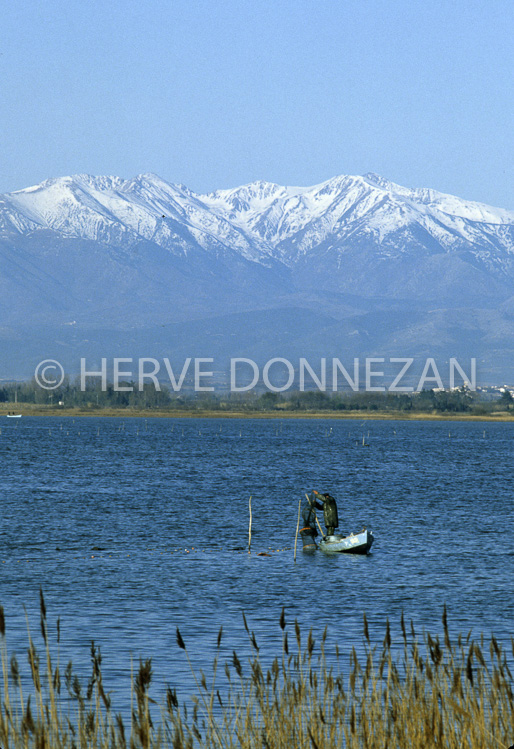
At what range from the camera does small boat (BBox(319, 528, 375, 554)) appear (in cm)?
4825

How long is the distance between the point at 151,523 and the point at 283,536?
30.7ft

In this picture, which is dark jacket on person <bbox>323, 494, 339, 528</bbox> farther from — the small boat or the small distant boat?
the small boat

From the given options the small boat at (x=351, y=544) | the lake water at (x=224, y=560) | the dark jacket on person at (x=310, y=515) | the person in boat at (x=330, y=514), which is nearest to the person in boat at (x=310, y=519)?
the dark jacket on person at (x=310, y=515)

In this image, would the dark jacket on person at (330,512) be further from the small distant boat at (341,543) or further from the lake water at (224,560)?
the lake water at (224,560)

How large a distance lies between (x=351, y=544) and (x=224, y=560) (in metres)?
6.73

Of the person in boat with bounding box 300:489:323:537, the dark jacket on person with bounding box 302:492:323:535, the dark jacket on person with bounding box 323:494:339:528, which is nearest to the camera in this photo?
the person in boat with bounding box 300:489:323:537

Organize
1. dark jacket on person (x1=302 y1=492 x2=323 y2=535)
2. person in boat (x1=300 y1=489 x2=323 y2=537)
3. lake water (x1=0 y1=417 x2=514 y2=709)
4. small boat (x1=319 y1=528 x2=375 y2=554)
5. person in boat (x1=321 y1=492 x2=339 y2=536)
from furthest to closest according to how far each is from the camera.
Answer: person in boat (x1=321 y1=492 x2=339 y2=536), dark jacket on person (x1=302 y1=492 x2=323 y2=535), person in boat (x1=300 y1=489 x2=323 y2=537), small boat (x1=319 y1=528 x2=375 y2=554), lake water (x1=0 y1=417 x2=514 y2=709)

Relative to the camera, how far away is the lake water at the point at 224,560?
29.4 m

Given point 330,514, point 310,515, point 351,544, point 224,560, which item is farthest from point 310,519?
point 224,560

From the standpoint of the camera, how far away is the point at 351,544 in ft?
160

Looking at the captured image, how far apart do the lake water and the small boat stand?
3.22ft

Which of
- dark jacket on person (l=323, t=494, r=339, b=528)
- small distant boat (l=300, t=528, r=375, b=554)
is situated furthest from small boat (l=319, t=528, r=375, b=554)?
dark jacket on person (l=323, t=494, r=339, b=528)

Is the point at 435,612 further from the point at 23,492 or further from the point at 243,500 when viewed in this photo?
the point at 23,492

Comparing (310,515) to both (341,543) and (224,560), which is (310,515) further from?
(224,560)
